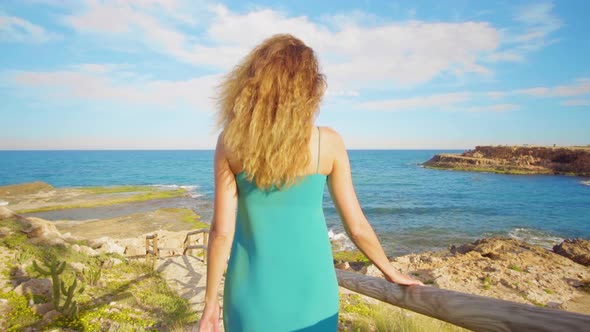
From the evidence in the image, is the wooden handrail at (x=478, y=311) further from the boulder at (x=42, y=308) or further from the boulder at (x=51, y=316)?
the boulder at (x=42, y=308)

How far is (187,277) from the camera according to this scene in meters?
8.08

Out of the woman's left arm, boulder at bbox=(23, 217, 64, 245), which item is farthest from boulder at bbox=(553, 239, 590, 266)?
boulder at bbox=(23, 217, 64, 245)

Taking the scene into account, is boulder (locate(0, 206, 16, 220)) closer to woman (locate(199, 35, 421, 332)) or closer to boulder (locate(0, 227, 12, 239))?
boulder (locate(0, 227, 12, 239))

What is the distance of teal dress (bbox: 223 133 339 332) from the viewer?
1.49 metres

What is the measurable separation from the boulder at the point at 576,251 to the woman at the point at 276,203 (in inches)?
654

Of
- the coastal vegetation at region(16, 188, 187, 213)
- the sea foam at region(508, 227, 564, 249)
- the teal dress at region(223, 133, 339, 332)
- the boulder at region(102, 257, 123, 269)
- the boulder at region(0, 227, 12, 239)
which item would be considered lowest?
the coastal vegetation at region(16, 188, 187, 213)

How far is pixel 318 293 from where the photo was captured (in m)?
A: 1.54

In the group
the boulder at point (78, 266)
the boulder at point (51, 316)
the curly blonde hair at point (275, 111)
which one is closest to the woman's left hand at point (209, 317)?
the curly blonde hair at point (275, 111)

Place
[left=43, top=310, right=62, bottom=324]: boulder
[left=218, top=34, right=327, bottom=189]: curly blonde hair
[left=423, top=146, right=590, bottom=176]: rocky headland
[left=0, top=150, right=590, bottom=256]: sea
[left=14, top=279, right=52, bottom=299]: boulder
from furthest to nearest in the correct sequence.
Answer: [left=423, top=146, right=590, bottom=176]: rocky headland < [left=0, top=150, right=590, bottom=256]: sea < [left=14, top=279, right=52, bottom=299]: boulder < [left=43, top=310, right=62, bottom=324]: boulder < [left=218, top=34, right=327, bottom=189]: curly blonde hair

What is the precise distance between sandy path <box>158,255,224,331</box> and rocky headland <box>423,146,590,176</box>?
68563 millimetres

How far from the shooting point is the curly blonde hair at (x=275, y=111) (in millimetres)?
1431

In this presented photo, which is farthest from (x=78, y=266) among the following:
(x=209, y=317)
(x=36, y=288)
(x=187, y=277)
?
(x=209, y=317)

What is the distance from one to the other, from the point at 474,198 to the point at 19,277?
131 ft

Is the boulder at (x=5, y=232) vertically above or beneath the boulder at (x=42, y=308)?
beneath
